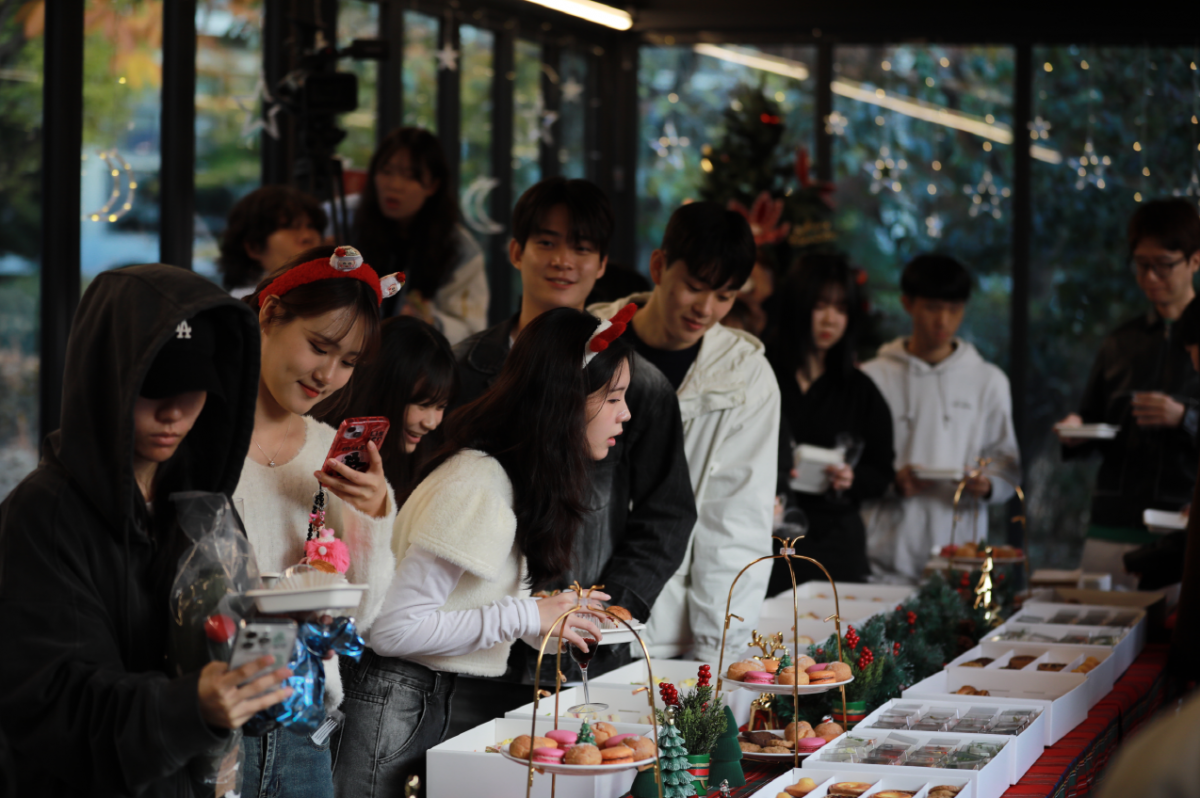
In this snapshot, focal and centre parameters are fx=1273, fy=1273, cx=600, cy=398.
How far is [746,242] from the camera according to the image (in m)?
2.93

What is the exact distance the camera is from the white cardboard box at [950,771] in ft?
6.31

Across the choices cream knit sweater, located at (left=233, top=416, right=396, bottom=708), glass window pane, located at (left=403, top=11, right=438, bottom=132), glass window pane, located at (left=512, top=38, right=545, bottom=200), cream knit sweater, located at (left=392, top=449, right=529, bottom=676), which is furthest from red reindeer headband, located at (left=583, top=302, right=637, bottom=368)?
glass window pane, located at (left=512, top=38, right=545, bottom=200)

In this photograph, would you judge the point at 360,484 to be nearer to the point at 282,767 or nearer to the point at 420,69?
the point at 282,767

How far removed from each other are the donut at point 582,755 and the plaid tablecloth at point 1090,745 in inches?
12.9

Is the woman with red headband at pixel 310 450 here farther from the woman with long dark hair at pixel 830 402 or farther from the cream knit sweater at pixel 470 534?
the woman with long dark hair at pixel 830 402

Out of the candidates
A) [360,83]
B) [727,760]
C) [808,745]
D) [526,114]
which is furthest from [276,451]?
[526,114]

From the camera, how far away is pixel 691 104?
6914 millimetres

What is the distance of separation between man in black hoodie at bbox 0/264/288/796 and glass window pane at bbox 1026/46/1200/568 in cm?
573

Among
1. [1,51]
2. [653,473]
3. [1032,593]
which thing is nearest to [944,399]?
[1032,593]

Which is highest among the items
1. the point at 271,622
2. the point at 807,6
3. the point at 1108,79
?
the point at 807,6

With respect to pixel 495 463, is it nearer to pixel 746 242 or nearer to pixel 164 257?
pixel 746 242

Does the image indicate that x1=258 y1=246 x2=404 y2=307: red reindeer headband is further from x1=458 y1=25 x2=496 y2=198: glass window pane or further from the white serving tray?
x1=458 y1=25 x2=496 y2=198: glass window pane

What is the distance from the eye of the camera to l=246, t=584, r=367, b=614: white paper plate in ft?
4.26

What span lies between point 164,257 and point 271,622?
3551 mm
